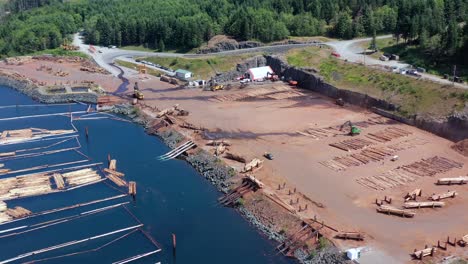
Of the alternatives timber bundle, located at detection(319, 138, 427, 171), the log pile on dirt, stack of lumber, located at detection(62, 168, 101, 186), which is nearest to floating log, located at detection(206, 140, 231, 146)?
timber bundle, located at detection(319, 138, 427, 171)

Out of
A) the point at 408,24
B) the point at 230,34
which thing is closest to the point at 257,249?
the point at 408,24

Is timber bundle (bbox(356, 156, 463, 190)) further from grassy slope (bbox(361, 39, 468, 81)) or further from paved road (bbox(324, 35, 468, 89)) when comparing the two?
grassy slope (bbox(361, 39, 468, 81))

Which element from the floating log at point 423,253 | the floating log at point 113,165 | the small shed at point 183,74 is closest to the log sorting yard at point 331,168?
the floating log at point 423,253

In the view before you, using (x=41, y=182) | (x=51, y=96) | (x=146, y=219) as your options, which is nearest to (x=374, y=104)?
(x=146, y=219)

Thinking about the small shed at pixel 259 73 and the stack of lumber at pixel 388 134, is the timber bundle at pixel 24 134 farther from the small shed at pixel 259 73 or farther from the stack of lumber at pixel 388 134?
the stack of lumber at pixel 388 134

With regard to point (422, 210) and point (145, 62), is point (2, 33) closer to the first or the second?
point (145, 62)

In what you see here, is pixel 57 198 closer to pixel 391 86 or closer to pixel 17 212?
pixel 17 212
